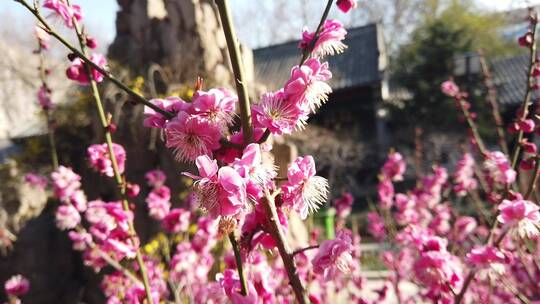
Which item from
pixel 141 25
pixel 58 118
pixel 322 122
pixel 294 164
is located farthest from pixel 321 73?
pixel 322 122

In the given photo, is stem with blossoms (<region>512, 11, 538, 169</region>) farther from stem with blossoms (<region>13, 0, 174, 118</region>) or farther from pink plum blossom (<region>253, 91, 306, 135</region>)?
stem with blossoms (<region>13, 0, 174, 118</region>)

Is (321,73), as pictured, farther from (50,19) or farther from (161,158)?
(161,158)

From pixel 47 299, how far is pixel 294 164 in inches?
185

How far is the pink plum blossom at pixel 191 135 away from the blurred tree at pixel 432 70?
10.9 metres

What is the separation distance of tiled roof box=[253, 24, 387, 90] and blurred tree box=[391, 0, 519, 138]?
3.89 feet

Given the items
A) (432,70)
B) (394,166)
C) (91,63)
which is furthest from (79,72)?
(432,70)

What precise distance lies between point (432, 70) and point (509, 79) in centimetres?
201

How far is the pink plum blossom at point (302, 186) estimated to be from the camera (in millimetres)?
823

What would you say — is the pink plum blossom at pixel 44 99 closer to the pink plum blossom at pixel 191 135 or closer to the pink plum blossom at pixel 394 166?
the pink plum blossom at pixel 191 135

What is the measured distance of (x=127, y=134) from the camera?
14.5 feet

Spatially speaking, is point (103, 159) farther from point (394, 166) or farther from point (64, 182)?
point (394, 166)

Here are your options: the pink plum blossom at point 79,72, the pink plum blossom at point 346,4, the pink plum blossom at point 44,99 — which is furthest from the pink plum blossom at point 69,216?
the pink plum blossom at point 346,4

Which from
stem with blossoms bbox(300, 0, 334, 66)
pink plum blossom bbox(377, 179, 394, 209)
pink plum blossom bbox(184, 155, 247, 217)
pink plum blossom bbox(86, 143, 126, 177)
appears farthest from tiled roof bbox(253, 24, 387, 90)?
pink plum blossom bbox(184, 155, 247, 217)

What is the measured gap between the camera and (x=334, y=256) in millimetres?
875
